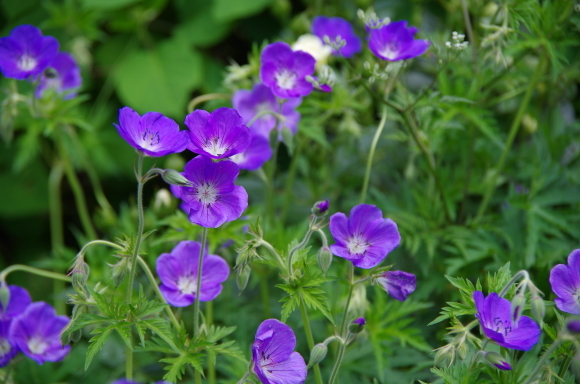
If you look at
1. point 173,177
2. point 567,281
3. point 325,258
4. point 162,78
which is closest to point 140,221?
point 173,177

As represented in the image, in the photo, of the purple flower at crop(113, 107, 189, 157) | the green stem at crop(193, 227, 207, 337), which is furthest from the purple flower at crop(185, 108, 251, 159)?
the green stem at crop(193, 227, 207, 337)

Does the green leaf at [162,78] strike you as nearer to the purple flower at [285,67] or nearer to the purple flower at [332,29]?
the purple flower at [332,29]

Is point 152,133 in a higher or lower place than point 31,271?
higher

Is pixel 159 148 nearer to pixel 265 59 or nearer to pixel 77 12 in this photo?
pixel 265 59

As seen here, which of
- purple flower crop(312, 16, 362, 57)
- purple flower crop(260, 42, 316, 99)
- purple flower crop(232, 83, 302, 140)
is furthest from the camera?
purple flower crop(312, 16, 362, 57)

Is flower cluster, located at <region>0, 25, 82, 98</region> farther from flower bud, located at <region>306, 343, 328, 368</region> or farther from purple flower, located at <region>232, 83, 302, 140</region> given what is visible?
flower bud, located at <region>306, 343, 328, 368</region>

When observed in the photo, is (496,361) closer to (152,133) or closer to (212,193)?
(212,193)
